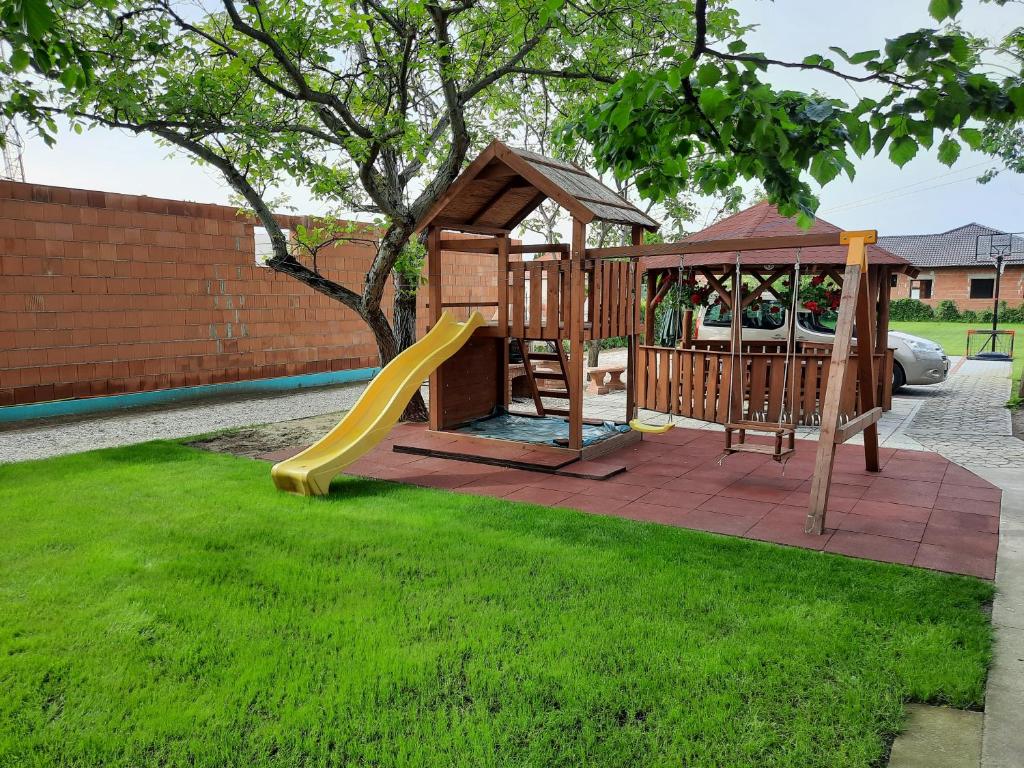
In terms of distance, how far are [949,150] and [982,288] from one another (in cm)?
4431

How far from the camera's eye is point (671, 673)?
3.21 m

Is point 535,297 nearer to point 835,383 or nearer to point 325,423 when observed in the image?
point 835,383

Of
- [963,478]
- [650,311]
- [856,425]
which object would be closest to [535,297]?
[650,311]

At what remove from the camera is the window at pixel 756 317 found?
477 inches

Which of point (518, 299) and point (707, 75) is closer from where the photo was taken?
point (707, 75)

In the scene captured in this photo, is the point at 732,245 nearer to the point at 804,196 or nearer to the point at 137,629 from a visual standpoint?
the point at 804,196

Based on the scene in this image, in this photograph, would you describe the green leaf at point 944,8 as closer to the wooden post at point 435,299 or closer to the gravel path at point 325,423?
the gravel path at point 325,423

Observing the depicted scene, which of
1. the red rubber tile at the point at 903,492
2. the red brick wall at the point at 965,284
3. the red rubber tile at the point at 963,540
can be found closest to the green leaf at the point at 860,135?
the red rubber tile at the point at 963,540

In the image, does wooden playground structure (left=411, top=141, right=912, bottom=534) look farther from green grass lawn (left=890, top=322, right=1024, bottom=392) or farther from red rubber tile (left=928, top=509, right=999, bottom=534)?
green grass lawn (left=890, top=322, right=1024, bottom=392)

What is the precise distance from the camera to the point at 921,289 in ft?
137

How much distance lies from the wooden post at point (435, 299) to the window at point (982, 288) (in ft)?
134

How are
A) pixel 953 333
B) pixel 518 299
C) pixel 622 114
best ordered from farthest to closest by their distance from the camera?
pixel 953 333 < pixel 518 299 < pixel 622 114

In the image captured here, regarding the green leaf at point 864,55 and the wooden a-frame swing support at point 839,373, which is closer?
the green leaf at point 864,55

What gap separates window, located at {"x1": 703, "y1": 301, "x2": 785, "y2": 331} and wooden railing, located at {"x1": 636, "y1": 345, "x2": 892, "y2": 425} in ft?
15.0
